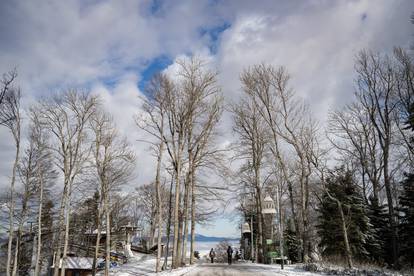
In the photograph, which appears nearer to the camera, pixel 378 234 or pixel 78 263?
pixel 378 234

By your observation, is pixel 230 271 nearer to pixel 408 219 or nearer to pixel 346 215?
pixel 346 215

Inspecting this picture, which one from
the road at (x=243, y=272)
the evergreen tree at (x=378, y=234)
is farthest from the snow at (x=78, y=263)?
the evergreen tree at (x=378, y=234)

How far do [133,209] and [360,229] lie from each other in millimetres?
49115

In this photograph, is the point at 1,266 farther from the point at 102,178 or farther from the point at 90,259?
the point at 90,259

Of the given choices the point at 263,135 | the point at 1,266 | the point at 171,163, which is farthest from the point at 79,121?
the point at 263,135

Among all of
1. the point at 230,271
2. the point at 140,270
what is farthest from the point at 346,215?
the point at 140,270

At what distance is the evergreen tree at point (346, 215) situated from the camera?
827 inches

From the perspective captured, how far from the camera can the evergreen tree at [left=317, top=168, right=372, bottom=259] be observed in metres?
21.0

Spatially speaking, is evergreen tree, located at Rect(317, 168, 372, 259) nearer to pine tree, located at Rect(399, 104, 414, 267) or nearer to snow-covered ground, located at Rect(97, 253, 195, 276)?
pine tree, located at Rect(399, 104, 414, 267)

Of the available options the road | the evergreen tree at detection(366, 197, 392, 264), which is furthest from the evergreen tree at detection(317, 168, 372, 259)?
the road

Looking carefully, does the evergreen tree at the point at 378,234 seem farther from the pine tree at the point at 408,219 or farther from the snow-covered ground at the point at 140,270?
the snow-covered ground at the point at 140,270

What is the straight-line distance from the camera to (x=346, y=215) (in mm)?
20734

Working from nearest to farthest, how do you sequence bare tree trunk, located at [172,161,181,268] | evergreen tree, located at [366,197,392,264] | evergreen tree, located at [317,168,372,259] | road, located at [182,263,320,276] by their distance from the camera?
1. road, located at [182,263,320,276]
2. bare tree trunk, located at [172,161,181,268]
3. evergreen tree, located at [317,168,372,259]
4. evergreen tree, located at [366,197,392,264]

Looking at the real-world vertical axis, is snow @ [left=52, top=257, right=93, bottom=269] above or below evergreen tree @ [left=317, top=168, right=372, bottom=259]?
below
